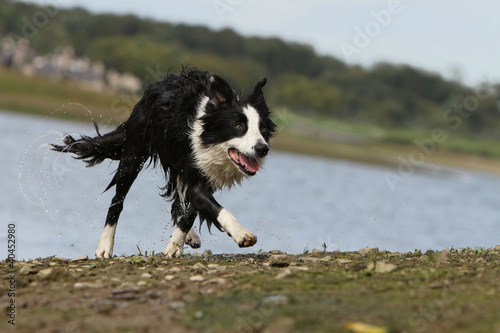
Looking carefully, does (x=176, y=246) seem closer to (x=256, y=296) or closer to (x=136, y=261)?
(x=136, y=261)

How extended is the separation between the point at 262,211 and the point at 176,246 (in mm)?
9900

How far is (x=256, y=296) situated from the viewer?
4.85 meters

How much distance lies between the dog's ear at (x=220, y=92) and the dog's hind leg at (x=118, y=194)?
1.51 meters

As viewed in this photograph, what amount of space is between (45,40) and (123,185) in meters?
69.7

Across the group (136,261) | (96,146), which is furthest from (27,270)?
(96,146)

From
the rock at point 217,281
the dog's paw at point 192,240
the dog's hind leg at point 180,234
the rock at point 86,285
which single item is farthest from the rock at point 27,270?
the dog's paw at point 192,240

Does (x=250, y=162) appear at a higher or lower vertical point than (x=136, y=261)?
higher

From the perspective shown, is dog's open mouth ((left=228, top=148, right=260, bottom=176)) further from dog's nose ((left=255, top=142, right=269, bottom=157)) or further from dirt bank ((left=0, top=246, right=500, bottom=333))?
dirt bank ((left=0, top=246, right=500, bottom=333))

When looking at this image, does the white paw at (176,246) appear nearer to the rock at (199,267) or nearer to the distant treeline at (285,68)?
the rock at (199,267)

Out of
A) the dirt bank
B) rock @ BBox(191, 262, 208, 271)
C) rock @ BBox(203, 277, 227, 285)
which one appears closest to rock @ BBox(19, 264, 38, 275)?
the dirt bank

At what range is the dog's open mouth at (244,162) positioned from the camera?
7223 millimetres

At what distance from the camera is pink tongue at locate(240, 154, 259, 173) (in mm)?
7238

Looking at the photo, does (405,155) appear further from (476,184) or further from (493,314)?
(493,314)

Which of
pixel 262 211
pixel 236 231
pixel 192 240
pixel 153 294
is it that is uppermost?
pixel 262 211
